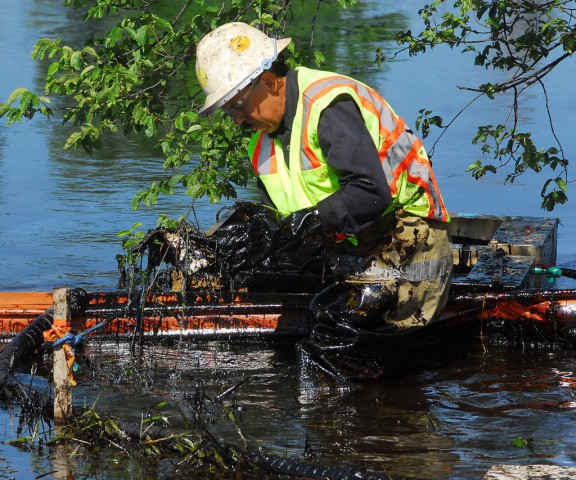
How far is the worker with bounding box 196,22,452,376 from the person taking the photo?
4660 mm

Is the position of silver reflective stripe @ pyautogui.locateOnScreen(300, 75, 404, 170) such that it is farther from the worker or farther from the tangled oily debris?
the tangled oily debris

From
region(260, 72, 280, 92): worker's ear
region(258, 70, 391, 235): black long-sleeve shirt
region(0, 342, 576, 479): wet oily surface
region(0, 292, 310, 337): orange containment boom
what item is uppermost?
region(260, 72, 280, 92): worker's ear

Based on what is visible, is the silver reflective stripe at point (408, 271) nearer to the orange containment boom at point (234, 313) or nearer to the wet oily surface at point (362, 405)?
the wet oily surface at point (362, 405)

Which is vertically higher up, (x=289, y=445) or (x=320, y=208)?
(x=320, y=208)

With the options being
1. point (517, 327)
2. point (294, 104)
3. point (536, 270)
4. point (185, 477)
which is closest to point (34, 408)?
point (185, 477)

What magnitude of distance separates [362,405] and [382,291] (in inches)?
20.7

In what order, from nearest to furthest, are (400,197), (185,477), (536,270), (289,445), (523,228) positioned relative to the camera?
(185,477) → (289,445) → (400,197) → (536,270) → (523,228)

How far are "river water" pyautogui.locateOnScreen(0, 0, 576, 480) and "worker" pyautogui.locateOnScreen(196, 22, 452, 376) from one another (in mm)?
451

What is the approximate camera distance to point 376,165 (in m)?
4.63

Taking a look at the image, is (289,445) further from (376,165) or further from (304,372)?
(376,165)

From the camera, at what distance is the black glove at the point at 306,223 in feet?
15.8

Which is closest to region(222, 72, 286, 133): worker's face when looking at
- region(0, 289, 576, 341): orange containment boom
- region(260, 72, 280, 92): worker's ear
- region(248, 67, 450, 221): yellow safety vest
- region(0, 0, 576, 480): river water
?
region(260, 72, 280, 92): worker's ear

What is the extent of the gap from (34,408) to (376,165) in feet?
5.80

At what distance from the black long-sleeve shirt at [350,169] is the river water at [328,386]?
0.90 m
